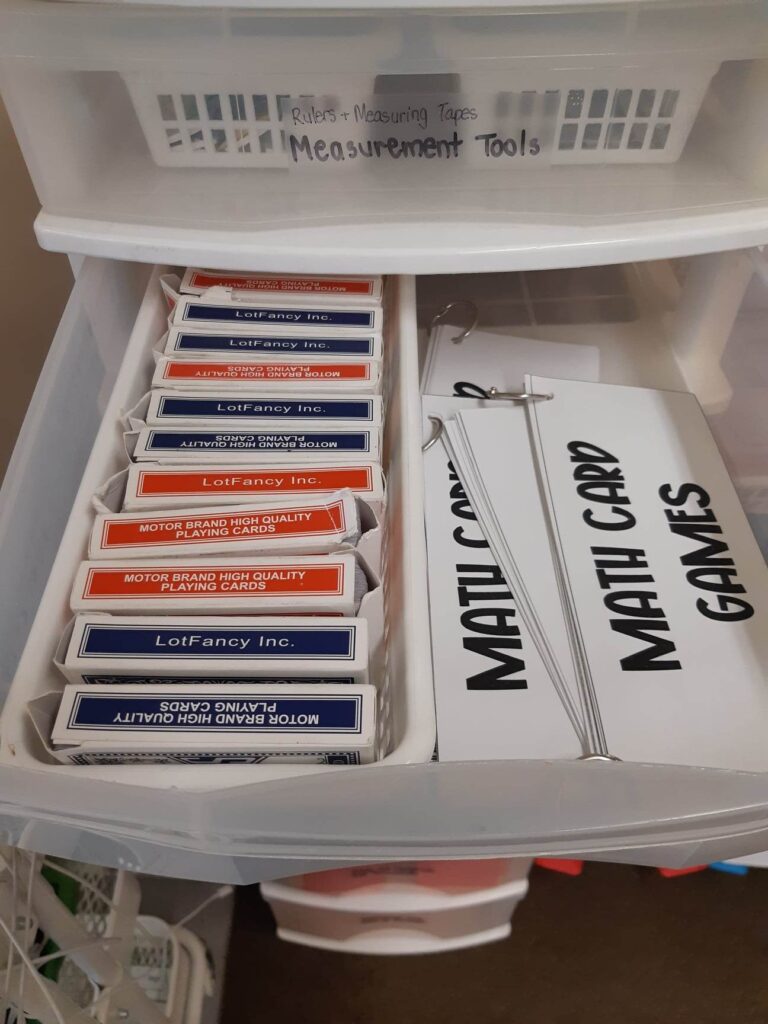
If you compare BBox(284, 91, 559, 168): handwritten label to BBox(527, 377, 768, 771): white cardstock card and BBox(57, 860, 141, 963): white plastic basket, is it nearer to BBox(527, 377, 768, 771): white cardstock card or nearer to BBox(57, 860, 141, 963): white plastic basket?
BBox(527, 377, 768, 771): white cardstock card

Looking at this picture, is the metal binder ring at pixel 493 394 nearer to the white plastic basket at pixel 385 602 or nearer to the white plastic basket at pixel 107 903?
the white plastic basket at pixel 385 602

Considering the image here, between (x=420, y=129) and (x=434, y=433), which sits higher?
(x=420, y=129)

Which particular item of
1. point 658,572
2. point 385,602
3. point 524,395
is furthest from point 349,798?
point 524,395

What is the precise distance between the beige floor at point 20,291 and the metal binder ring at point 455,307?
1.24ft

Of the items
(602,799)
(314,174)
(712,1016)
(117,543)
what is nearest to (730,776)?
(602,799)

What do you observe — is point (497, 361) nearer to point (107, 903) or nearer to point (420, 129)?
point (420, 129)

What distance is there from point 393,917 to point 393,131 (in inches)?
26.8

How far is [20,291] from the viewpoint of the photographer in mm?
753

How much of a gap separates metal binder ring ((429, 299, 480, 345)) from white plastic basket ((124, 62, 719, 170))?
0.23m

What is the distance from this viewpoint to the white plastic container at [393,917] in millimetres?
663

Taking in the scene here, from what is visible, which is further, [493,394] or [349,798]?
[493,394]

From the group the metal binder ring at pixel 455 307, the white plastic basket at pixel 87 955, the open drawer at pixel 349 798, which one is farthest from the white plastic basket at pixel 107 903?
the metal binder ring at pixel 455 307

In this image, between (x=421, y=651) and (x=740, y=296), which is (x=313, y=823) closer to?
(x=421, y=651)

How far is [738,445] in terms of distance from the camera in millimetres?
694
